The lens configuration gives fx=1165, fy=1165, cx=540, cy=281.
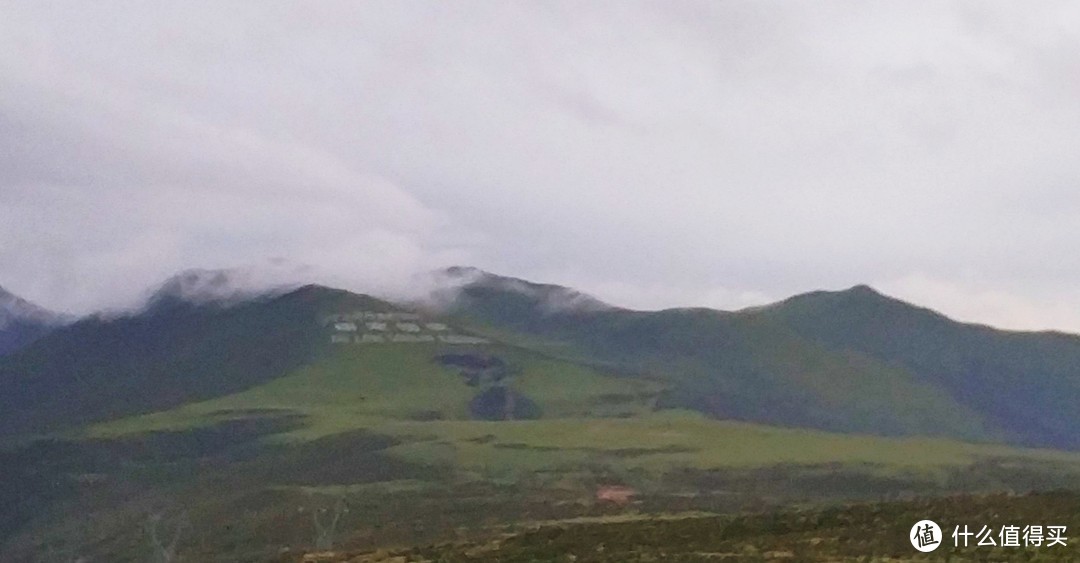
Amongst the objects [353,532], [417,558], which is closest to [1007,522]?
[417,558]

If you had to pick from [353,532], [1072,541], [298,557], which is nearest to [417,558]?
[298,557]

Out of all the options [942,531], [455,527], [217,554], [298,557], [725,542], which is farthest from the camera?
[217,554]

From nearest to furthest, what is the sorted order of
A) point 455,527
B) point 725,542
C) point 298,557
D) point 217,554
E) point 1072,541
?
point 1072,541
point 725,542
point 298,557
point 455,527
point 217,554

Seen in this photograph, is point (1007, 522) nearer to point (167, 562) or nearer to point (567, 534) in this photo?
point (567, 534)

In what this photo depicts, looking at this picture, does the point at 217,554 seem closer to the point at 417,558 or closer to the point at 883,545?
the point at 417,558

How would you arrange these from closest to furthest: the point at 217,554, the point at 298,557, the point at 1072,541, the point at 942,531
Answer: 1. the point at 1072,541
2. the point at 942,531
3. the point at 298,557
4. the point at 217,554

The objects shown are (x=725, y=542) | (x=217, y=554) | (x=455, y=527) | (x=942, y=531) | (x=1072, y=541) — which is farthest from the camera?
(x=217, y=554)

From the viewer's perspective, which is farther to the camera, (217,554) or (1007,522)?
(217,554)

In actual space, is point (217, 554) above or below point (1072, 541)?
below

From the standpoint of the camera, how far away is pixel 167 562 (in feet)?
632

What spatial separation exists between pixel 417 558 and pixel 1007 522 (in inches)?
1273

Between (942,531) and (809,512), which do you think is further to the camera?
(809,512)

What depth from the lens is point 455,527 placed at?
609 feet

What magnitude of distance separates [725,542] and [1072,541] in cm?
1855
